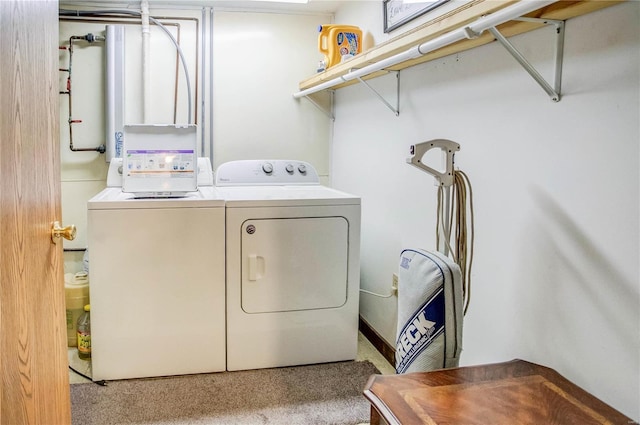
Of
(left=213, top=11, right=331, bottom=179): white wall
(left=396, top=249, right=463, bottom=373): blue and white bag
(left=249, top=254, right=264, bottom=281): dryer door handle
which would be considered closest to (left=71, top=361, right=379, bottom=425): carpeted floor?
(left=249, top=254, right=264, bottom=281): dryer door handle

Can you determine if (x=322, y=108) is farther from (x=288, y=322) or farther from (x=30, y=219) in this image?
(x=30, y=219)

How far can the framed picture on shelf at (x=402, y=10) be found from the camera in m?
2.32

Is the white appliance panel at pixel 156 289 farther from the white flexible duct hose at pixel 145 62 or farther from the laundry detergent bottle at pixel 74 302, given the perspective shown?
the white flexible duct hose at pixel 145 62

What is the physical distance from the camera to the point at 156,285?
2.53m

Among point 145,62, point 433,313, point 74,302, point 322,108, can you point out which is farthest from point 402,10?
point 74,302

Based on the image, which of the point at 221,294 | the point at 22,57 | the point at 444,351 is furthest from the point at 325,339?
the point at 22,57

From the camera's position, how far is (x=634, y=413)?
1316 mm

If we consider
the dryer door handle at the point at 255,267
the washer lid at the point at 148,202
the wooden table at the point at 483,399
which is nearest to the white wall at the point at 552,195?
the wooden table at the point at 483,399

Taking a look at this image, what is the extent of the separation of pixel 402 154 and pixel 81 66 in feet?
7.31

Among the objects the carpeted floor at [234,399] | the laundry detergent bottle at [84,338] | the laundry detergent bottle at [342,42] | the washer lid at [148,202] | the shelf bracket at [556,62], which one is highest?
the laundry detergent bottle at [342,42]

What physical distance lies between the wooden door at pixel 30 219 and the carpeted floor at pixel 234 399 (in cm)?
73

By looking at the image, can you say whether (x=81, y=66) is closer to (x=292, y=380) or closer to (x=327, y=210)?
(x=327, y=210)

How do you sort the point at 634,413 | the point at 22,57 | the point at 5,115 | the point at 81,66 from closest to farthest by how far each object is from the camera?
the point at 5,115
the point at 22,57
the point at 634,413
the point at 81,66

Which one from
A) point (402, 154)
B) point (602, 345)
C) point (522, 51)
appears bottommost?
point (602, 345)
